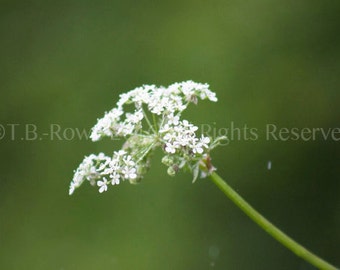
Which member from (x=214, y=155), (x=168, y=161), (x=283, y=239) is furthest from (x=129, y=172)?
(x=214, y=155)

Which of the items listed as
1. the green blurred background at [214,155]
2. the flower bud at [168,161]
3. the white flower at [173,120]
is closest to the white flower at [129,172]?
the flower bud at [168,161]

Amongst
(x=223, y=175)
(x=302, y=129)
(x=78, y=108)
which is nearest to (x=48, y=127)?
(x=78, y=108)

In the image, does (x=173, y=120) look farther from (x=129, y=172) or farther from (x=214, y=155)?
(x=214, y=155)

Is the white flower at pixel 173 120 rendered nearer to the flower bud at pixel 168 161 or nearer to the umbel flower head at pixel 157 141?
the umbel flower head at pixel 157 141

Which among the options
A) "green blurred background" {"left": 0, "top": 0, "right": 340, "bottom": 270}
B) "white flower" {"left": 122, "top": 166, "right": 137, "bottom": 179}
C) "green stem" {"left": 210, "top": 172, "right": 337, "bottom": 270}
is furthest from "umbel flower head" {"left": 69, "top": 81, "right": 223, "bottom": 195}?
"green blurred background" {"left": 0, "top": 0, "right": 340, "bottom": 270}

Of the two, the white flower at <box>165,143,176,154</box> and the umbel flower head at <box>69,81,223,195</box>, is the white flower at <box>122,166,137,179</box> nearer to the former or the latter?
the umbel flower head at <box>69,81,223,195</box>
